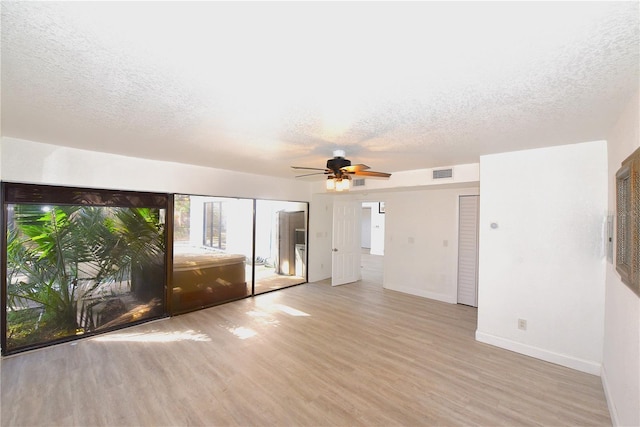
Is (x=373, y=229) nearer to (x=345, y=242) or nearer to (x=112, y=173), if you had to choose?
(x=345, y=242)

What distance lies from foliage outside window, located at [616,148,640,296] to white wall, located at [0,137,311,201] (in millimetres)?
4936

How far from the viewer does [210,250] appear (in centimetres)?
516

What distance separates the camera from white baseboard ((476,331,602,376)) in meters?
2.85

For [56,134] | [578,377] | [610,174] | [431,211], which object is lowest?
[578,377]

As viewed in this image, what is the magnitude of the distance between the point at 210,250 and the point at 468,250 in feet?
16.4

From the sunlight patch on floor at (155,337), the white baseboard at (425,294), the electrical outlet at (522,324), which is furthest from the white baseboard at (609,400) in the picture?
the sunlight patch on floor at (155,337)

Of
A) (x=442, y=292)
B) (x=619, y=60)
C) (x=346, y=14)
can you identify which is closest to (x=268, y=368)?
(x=346, y=14)

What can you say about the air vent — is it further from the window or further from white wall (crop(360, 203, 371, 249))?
white wall (crop(360, 203, 371, 249))

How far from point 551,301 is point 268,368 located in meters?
3.31

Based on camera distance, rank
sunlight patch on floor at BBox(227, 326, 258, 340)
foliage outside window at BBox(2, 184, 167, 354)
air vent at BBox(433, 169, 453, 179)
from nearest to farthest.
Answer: foliage outside window at BBox(2, 184, 167, 354) → sunlight patch on floor at BBox(227, 326, 258, 340) → air vent at BBox(433, 169, 453, 179)

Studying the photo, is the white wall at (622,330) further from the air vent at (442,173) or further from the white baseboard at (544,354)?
the air vent at (442,173)

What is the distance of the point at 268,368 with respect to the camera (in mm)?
2857

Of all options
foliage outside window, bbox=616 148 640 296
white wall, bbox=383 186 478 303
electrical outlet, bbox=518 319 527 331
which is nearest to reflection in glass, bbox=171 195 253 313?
white wall, bbox=383 186 478 303

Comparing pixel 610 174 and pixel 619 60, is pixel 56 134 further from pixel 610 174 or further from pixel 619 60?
pixel 610 174
